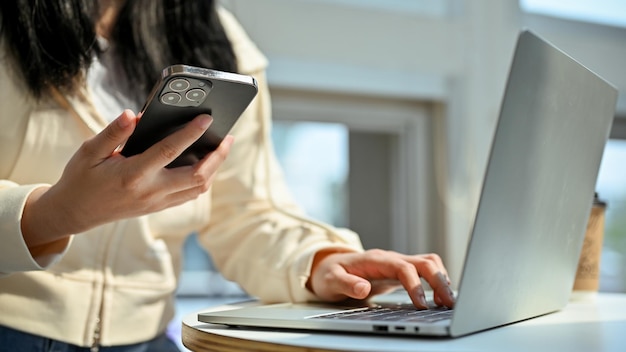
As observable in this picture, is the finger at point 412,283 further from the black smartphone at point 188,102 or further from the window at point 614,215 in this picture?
the window at point 614,215

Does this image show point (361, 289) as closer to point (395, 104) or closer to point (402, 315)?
point (402, 315)

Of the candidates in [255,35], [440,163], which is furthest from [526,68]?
[440,163]

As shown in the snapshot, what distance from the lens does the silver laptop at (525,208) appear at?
47 cm

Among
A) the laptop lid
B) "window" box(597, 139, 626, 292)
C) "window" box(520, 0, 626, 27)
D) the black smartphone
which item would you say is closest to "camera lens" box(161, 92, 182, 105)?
the black smartphone

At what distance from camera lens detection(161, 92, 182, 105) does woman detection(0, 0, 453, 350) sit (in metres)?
0.03

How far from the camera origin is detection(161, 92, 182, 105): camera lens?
55 centimetres

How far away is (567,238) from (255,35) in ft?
3.61

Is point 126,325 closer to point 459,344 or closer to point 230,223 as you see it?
point 230,223

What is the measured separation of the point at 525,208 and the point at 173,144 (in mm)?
293

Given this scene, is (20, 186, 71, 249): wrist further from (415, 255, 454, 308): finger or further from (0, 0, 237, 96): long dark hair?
(415, 255, 454, 308): finger

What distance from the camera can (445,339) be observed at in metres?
0.48

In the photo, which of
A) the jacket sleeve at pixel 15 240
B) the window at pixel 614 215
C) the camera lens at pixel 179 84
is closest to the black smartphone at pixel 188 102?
the camera lens at pixel 179 84

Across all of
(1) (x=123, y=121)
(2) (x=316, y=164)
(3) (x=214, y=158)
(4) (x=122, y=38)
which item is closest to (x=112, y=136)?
(1) (x=123, y=121)

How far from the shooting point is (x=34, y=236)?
0.66 meters
